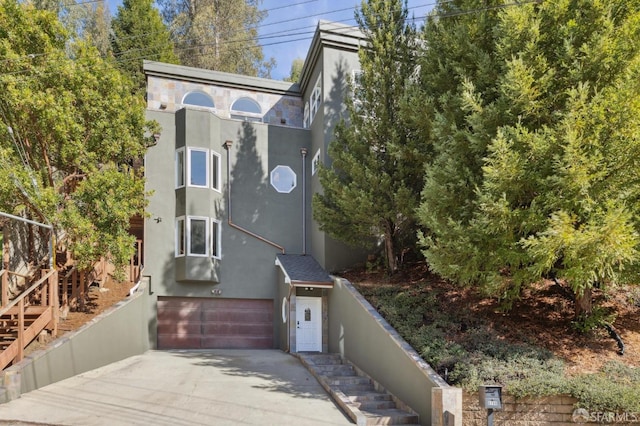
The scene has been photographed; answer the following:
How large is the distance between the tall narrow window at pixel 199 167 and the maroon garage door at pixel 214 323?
4046 mm

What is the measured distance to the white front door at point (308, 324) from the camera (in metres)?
13.5

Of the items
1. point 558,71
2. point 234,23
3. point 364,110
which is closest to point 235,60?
point 234,23

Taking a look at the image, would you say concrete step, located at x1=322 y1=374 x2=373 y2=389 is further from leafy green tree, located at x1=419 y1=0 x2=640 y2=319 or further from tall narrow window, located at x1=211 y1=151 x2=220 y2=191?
tall narrow window, located at x1=211 y1=151 x2=220 y2=191

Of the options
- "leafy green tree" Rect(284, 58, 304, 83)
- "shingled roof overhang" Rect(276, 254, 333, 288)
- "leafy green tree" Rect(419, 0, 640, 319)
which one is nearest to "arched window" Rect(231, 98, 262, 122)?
"shingled roof overhang" Rect(276, 254, 333, 288)

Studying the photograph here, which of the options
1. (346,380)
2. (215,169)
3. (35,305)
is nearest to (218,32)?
(215,169)

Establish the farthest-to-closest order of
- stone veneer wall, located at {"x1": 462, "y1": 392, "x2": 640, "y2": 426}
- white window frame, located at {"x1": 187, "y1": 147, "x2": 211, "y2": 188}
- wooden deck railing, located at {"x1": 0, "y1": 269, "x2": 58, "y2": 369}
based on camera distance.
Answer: white window frame, located at {"x1": 187, "y1": 147, "x2": 211, "y2": 188}, wooden deck railing, located at {"x1": 0, "y1": 269, "x2": 58, "y2": 369}, stone veneer wall, located at {"x1": 462, "y1": 392, "x2": 640, "y2": 426}

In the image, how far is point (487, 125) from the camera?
8469 millimetres

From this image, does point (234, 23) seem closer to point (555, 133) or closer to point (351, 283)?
point (351, 283)

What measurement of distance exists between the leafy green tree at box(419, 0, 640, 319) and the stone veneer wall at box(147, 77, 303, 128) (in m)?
10.7

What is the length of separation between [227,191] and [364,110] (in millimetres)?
5833

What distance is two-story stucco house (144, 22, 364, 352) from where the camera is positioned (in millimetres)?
14328

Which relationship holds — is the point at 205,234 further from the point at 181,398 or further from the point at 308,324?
the point at 181,398

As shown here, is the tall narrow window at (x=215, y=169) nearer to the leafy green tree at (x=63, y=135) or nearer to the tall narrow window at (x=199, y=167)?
the tall narrow window at (x=199, y=167)

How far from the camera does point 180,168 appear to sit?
1505 cm
